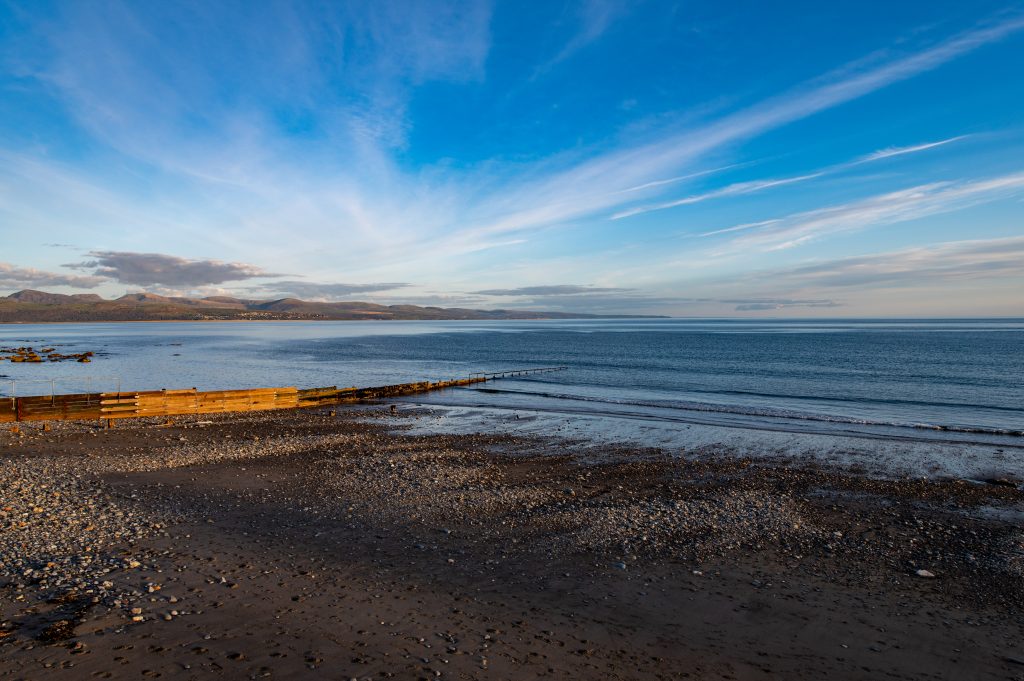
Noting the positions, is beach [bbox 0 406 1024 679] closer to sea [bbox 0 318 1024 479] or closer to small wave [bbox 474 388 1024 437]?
sea [bbox 0 318 1024 479]

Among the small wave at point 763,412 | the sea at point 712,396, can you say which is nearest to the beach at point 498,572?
the sea at point 712,396

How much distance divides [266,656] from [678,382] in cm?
4670

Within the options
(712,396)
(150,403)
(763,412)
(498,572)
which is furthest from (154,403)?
(712,396)

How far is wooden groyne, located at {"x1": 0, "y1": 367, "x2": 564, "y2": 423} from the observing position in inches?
1049

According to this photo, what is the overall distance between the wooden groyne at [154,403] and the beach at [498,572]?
8941 mm

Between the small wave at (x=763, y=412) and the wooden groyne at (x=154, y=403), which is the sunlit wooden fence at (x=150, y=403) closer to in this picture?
the wooden groyne at (x=154, y=403)

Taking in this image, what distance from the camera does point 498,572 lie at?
35.7 feet

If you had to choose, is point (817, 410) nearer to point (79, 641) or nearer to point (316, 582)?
point (316, 582)

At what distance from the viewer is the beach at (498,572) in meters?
8.01

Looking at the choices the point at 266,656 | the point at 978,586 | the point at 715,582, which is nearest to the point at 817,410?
the point at 978,586

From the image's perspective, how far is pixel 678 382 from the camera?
5041cm

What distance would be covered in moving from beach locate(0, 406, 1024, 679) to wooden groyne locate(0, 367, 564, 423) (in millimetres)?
8941

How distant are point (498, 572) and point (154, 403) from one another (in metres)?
26.3

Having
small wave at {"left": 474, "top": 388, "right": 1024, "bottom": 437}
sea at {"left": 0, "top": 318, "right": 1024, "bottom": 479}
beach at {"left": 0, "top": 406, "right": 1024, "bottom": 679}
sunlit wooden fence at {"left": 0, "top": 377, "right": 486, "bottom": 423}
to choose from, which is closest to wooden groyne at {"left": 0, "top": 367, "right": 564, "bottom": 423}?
sunlit wooden fence at {"left": 0, "top": 377, "right": 486, "bottom": 423}
